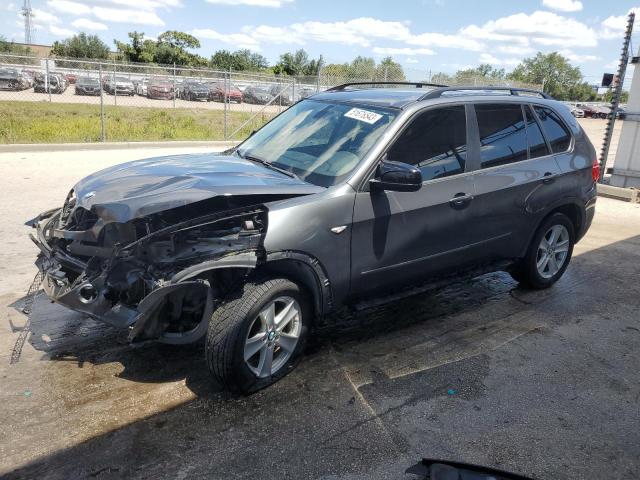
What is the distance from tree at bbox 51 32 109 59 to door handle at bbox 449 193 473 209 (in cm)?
6314

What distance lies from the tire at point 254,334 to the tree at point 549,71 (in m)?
86.2

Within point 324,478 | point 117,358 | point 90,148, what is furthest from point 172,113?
point 324,478

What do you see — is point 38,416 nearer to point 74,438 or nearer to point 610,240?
point 74,438

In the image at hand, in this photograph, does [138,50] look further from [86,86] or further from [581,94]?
[581,94]

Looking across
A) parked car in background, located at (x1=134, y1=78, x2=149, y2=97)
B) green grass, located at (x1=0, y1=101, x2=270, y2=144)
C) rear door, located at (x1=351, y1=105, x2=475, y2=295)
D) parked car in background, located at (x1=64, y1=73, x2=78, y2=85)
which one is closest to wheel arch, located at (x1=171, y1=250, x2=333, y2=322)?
rear door, located at (x1=351, y1=105, x2=475, y2=295)

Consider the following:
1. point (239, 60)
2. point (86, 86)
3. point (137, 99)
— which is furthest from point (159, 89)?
point (239, 60)

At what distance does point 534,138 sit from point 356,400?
3.01 metres

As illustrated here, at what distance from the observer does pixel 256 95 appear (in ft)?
80.9

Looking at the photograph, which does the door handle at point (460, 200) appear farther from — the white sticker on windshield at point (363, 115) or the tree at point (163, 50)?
the tree at point (163, 50)

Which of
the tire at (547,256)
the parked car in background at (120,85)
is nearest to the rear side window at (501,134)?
the tire at (547,256)

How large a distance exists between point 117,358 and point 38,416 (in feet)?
2.36

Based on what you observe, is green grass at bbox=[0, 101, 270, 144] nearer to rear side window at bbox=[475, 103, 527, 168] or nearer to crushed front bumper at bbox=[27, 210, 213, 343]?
crushed front bumper at bbox=[27, 210, 213, 343]

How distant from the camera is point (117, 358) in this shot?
12.5 ft

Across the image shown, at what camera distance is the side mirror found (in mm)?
3561
